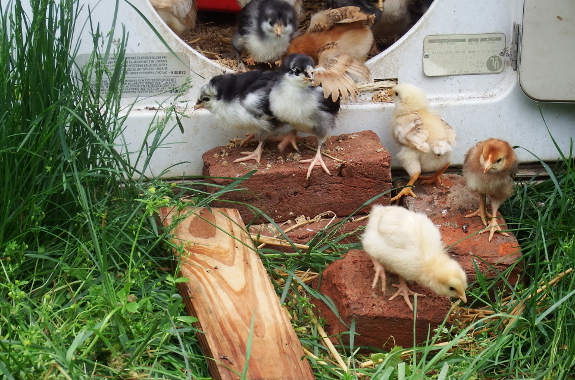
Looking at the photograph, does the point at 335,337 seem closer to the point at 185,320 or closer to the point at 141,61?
the point at 185,320

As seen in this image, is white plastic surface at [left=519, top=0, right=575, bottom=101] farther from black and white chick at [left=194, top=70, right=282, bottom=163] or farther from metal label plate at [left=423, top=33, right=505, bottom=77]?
black and white chick at [left=194, top=70, right=282, bottom=163]

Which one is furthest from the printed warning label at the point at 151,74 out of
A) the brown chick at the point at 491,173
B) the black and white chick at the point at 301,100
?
the brown chick at the point at 491,173

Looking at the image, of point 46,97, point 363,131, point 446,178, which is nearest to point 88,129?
point 46,97

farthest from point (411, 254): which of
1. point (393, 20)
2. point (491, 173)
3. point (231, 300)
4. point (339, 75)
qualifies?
point (393, 20)

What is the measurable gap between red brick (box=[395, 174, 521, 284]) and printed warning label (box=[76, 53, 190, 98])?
120cm

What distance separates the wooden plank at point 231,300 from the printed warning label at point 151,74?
0.70 metres

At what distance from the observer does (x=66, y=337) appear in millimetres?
2467

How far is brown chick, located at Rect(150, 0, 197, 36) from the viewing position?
4008mm

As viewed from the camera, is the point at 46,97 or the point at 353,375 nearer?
the point at 353,375

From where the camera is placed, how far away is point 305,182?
11.0ft

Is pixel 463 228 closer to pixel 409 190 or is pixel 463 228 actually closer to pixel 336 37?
pixel 409 190

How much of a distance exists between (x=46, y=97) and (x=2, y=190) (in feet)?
1.30

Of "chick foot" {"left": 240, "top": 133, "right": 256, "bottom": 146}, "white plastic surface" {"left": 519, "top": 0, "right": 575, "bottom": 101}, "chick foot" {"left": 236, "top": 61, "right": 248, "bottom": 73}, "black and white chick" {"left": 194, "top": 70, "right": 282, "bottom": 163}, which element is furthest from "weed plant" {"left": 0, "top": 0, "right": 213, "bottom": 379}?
"white plastic surface" {"left": 519, "top": 0, "right": 575, "bottom": 101}

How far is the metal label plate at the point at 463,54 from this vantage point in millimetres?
3588
